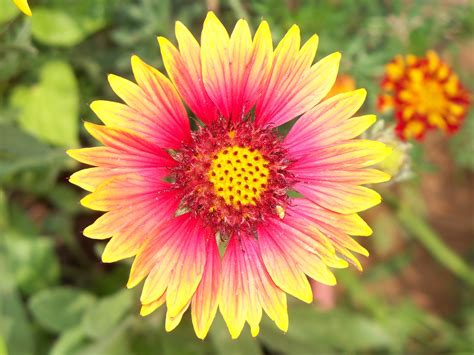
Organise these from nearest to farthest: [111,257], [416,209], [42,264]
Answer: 1. [111,257]
2. [42,264]
3. [416,209]

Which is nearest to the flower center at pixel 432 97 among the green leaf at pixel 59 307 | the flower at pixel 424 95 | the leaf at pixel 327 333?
the flower at pixel 424 95

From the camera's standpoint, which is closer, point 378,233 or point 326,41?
point 326,41

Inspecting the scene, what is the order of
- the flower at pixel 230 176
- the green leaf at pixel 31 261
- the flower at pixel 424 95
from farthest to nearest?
the green leaf at pixel 31 261, the flower at pixel 424 95, the flower at pixel 230 176

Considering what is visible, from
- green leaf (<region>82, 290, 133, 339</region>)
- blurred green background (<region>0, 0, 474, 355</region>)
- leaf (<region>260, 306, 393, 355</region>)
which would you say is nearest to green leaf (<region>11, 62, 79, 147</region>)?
blurred green background (<region>0, 0, 474, 355</region>)

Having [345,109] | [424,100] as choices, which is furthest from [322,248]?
[424,100]

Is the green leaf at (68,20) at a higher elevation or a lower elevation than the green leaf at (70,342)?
higher

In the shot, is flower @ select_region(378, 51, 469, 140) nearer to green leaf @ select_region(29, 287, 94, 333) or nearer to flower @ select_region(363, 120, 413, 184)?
flower @ select_region(363, 120, 413, 184)

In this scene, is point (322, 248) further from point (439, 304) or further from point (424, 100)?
point (439, 304)

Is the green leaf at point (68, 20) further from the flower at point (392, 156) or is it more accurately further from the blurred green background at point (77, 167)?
the flower at point (392, 156)
